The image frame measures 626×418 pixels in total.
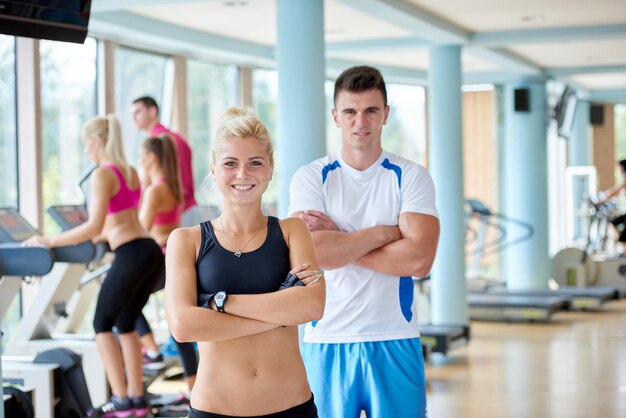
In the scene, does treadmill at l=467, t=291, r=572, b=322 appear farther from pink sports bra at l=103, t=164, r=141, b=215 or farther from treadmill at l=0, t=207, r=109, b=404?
pink sports bra at l=103, t=164, r=141, b=215

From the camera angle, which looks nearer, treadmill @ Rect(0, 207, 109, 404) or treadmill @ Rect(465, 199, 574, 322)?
treadmill @ Rect(0, 207, 109, 404)

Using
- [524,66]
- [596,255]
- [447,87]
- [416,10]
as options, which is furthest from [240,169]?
[596,255]

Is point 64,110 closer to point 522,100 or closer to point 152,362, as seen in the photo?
point 152,362

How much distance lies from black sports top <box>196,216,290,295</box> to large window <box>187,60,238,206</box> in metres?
7.51

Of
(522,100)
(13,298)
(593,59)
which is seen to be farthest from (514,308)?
(13,298)

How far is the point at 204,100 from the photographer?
10203 mm

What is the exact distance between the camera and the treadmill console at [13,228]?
5.27 meters

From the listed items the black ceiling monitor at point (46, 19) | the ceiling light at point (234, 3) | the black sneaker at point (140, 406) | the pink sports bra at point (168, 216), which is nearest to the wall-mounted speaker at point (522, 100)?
the ceiling light at point (234, 3)

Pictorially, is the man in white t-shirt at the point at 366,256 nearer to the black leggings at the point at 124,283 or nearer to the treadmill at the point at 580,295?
the black leggings at the point at 124,283

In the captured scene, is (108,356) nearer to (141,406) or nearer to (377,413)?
(141,406)

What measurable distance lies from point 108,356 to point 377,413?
8.89 feet

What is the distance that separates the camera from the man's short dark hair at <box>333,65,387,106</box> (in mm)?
2975

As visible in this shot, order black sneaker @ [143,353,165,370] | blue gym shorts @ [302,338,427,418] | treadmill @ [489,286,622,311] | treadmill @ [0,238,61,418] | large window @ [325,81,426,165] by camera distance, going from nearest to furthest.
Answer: blue gym shorts @ [302,338,427,418]
treadmill @ [0,238,61,418]
black sneaker @ [143,353,165,370]
treadmill @ [489,286,622,311]
large window @ [325,81,426,165]

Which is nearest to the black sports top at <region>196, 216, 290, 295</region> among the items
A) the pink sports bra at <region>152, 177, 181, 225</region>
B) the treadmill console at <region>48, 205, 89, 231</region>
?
the pink sports bra at <region>152, 177, 181, 225</region>
